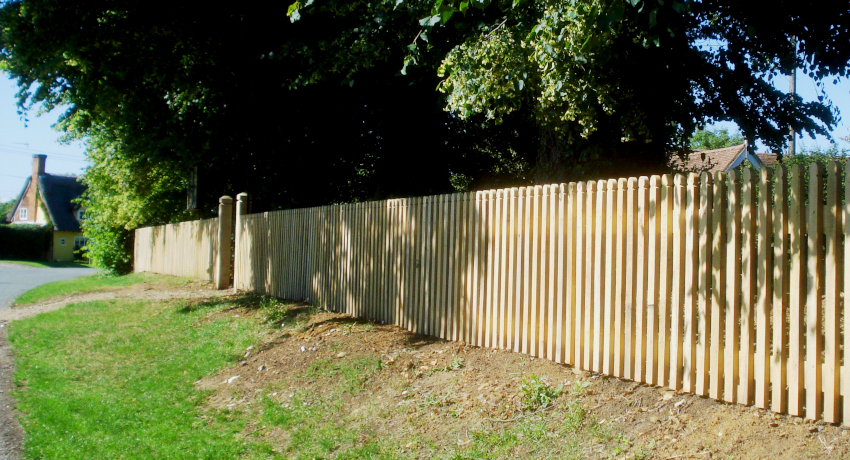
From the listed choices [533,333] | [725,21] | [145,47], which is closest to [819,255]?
[533,333]

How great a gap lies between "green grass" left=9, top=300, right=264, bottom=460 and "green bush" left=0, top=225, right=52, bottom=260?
134 ft

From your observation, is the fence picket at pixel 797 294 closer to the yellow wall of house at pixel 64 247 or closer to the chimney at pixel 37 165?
the yellow wall of house at pixel 64 247

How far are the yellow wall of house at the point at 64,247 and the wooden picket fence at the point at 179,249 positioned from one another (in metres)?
30.2

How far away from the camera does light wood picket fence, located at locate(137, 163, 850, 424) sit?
4.12m

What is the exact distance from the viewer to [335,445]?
5098mm

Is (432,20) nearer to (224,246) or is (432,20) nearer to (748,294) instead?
(748,294)

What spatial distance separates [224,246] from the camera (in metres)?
14.5

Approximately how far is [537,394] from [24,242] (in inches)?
2052

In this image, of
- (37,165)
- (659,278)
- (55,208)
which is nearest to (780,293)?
(659,278)

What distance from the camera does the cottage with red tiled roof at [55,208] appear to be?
174 feet

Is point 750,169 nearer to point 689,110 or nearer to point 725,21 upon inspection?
point 689,110

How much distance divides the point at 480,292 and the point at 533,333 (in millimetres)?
940

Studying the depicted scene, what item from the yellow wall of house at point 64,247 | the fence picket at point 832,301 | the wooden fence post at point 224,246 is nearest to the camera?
the fence picket at point 832,301

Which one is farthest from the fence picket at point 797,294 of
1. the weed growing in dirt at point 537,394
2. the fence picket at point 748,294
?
the weed growing in dirt at point 537,394
